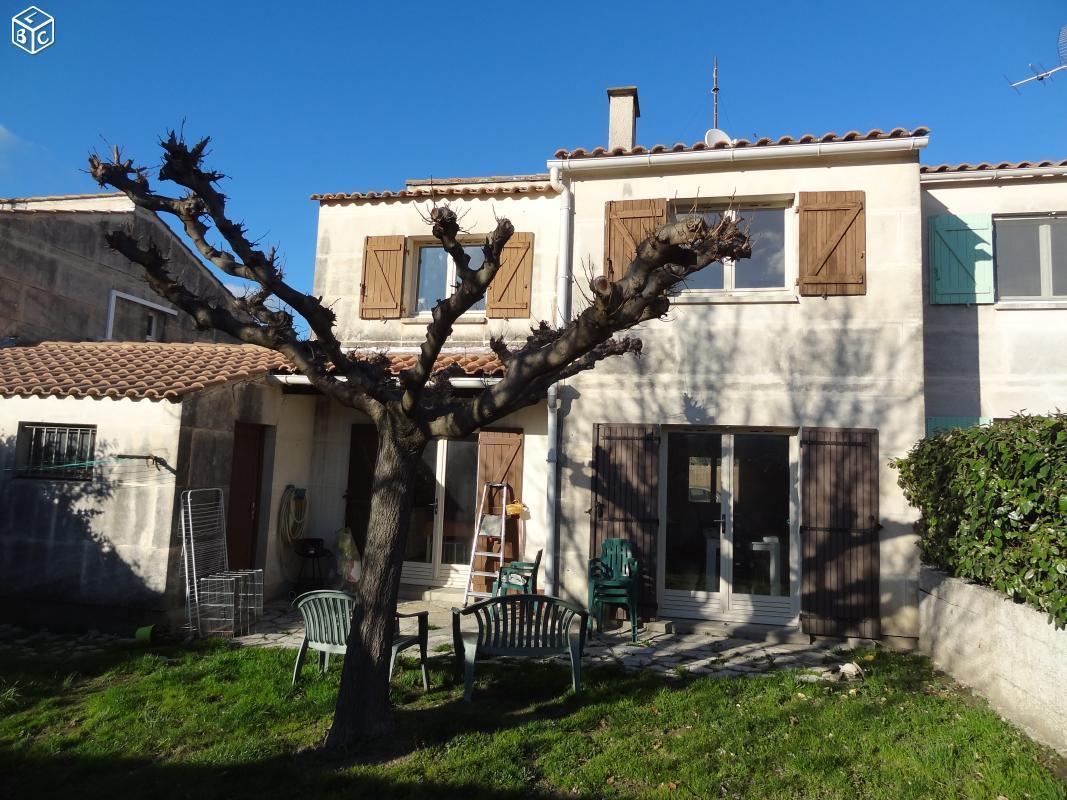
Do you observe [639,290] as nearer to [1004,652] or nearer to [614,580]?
[1004,652]

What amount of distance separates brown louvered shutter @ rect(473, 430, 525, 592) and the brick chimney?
4.50 metres

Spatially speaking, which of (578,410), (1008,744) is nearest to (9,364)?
(578,410)

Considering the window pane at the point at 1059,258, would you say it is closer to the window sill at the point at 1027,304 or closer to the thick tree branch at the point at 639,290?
the window sill at the point at 1027,304

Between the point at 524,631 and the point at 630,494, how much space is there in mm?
2822

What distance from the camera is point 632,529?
747 cm

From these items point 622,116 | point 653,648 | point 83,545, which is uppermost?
point 622,116

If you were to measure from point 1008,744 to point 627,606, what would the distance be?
11.2 feet

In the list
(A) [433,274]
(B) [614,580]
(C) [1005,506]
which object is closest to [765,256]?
(C) [1005,506]

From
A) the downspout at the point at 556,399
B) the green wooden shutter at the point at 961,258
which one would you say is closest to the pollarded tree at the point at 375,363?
the downspout at the point at 556,399

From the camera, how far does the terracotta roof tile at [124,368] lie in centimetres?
723

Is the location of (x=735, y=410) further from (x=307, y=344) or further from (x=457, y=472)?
(x=307, y=344)

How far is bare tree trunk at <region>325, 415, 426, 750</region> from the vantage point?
4199mm

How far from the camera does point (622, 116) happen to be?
31.5 feet

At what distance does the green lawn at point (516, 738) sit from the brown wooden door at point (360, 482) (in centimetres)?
338
